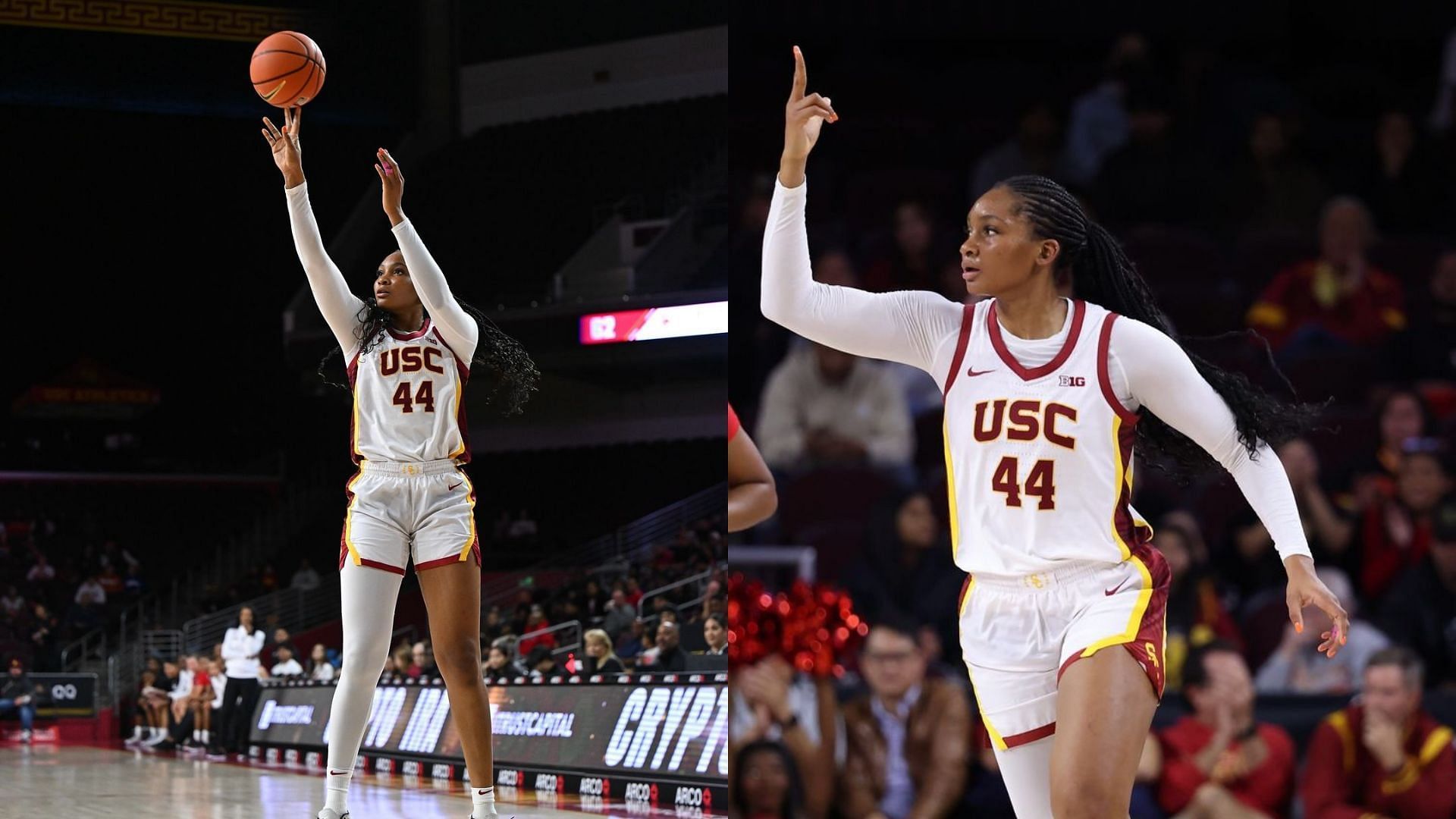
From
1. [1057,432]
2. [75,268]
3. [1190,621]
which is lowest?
[1190,621]

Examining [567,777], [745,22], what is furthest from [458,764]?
[745,22]

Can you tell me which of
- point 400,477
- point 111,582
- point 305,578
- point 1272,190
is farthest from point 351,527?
point 111,582

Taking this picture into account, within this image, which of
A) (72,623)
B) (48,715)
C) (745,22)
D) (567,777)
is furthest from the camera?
(72,623)

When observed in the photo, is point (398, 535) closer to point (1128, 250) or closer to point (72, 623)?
point (1128, 250)

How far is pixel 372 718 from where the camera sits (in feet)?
26.1

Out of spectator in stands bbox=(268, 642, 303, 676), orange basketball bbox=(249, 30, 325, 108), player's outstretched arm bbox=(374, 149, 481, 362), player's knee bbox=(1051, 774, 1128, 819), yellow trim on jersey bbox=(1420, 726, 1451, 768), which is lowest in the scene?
yellow trim on jersey bbox=(1420, 726, 1451, 768)

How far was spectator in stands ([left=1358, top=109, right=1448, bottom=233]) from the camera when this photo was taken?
7.95 metres

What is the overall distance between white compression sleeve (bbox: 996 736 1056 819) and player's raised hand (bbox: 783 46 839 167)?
1.09 m

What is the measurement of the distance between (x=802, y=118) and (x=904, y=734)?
3.73 meters

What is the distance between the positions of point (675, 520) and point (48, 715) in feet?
18.2

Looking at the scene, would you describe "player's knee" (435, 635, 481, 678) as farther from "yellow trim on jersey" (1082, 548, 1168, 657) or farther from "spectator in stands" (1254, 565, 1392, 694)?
"spectator in stands" (1254, 565, 1392, 694)

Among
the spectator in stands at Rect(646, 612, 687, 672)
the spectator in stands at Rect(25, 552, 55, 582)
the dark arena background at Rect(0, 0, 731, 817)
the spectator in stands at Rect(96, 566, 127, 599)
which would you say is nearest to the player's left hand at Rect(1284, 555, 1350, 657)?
the dark arena background at Rect(0, 0, 731, 817)

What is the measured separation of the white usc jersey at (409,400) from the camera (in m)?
4.42

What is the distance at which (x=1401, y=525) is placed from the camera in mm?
6262
